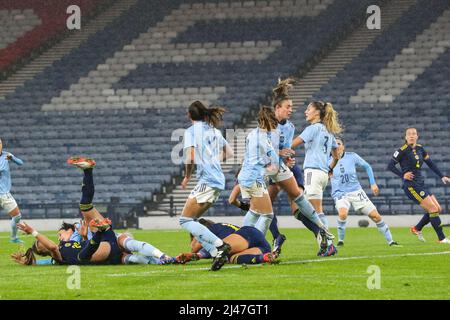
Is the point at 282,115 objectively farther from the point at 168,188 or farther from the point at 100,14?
the point at 100,14

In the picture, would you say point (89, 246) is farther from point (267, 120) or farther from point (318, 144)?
point (318, 144)

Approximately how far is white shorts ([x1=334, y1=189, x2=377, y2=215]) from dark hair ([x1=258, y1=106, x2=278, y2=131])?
7.21 m

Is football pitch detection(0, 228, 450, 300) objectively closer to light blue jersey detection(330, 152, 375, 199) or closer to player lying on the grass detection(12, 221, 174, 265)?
player lying on the grass detection(12, 221, 174, 265)

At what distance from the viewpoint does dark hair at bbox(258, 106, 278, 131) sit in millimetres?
13477

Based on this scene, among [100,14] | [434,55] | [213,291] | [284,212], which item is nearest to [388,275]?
[213,291]

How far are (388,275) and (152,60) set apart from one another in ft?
101

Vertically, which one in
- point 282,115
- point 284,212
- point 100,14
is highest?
point 100,14

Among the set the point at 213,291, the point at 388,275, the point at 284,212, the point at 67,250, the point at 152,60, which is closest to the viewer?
the point at 213,291

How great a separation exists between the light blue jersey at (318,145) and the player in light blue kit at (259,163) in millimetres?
1669

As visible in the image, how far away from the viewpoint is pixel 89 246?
539 inches

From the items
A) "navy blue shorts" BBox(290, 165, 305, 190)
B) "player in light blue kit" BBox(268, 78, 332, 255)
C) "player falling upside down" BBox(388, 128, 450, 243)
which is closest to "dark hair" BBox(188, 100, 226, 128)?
"player in light blue kit" BBox(268, 78, 332, 255)

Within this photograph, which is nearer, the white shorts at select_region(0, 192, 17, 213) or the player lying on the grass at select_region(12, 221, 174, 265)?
the player lying on the grass at select_region(12, 221, 174, 265)

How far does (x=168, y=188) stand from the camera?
118 feet

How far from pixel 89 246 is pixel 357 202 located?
323 inches
